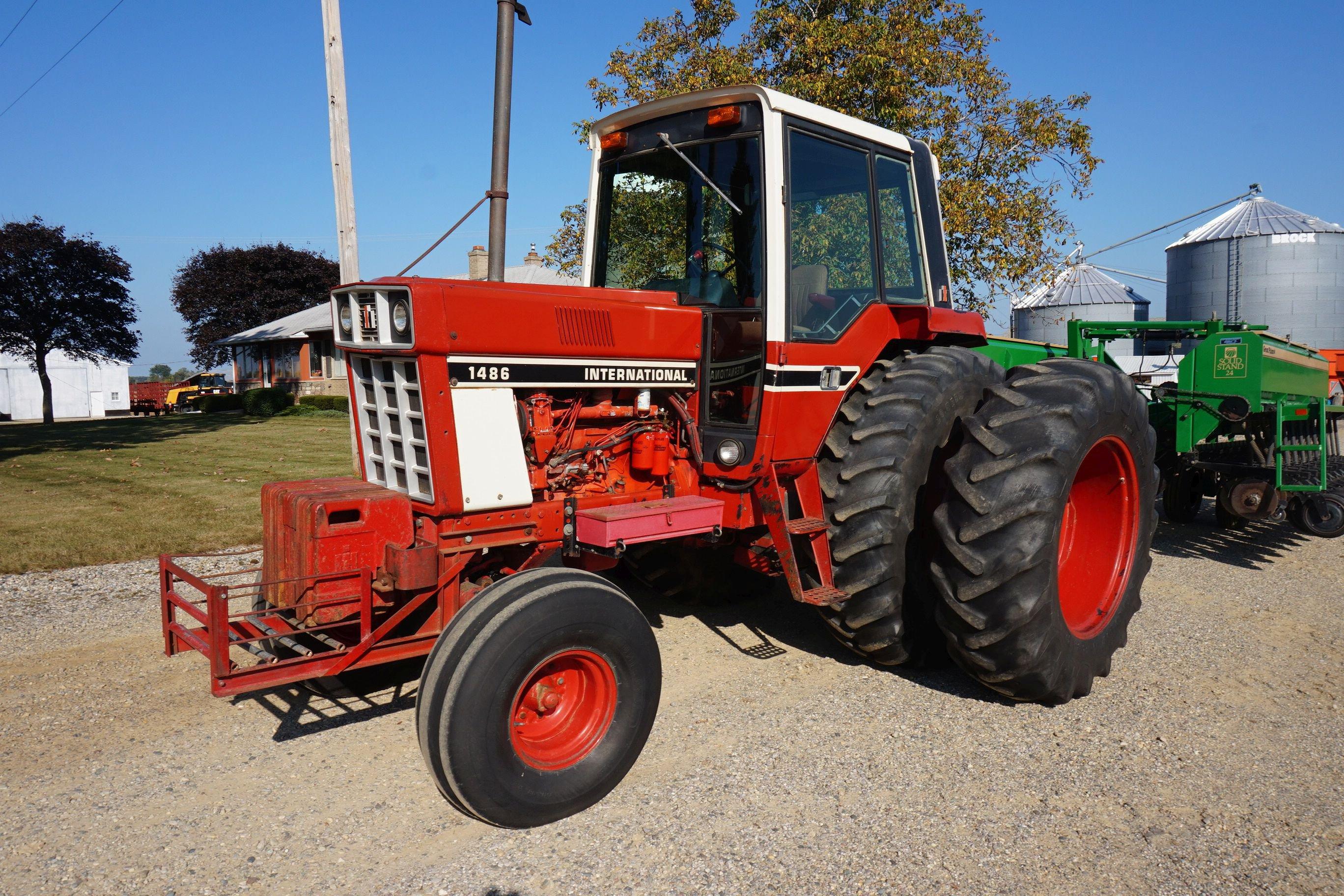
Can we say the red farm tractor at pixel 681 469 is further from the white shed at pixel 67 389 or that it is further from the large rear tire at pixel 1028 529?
the white shed at pixel 67 389

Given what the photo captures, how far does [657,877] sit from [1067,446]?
256cm

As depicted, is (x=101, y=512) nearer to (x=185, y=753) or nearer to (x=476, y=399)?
(x=185, y=753)

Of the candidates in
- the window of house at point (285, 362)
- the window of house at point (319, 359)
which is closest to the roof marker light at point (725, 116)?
the window of house at point (319, 359)

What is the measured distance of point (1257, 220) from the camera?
29.2 metres

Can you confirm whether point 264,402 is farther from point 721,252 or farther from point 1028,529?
point 1028,529

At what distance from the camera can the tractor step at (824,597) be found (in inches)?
165

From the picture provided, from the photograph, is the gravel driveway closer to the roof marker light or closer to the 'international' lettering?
the 'international' lettering

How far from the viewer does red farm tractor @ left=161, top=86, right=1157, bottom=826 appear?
11.3 ft

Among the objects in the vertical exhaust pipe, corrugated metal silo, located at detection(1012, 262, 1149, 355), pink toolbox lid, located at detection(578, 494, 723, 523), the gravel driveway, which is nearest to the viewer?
the gravel driveway

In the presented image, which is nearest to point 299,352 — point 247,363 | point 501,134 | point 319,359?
point 319,359

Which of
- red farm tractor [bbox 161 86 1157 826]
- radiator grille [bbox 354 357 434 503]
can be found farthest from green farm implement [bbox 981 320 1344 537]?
radiator grille [bbox 354 357 434 503]

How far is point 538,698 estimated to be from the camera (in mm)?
3432

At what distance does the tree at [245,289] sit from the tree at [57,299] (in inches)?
375

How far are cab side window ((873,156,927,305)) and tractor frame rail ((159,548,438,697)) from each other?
295 centimetres
